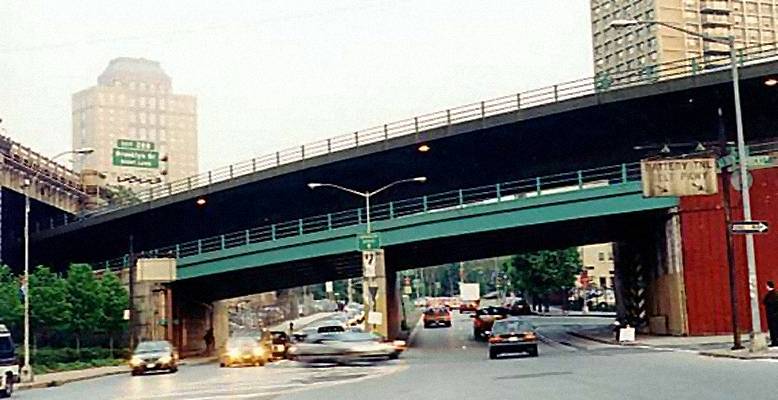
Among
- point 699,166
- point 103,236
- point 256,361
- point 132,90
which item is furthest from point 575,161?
point 132,90

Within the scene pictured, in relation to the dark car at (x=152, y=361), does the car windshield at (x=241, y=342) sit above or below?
above

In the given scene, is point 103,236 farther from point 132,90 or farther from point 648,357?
point 132,90

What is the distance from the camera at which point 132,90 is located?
19100cm

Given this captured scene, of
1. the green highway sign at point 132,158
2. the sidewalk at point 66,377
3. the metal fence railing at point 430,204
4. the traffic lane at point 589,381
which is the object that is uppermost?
the green highway sign at point 132,158

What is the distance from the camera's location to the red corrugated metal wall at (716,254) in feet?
140

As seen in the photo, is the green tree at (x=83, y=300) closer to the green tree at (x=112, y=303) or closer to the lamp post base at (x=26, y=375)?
the green tree at (x=112, y=303)

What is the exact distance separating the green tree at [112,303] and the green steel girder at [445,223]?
3.64 meters

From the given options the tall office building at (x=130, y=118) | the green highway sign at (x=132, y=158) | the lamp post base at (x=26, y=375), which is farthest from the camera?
the tall office building at (x=130, y=118)

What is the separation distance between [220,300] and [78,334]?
12406mm

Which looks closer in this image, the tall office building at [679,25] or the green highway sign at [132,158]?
the green highway sign at [132,158]

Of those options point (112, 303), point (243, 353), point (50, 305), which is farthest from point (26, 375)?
point (112, 303)

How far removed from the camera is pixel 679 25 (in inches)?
5369

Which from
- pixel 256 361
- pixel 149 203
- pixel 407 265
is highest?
pixel 149 203

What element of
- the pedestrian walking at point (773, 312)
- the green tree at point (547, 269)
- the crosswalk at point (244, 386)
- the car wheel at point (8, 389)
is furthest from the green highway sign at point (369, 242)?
the green tree at point (547, 269)
